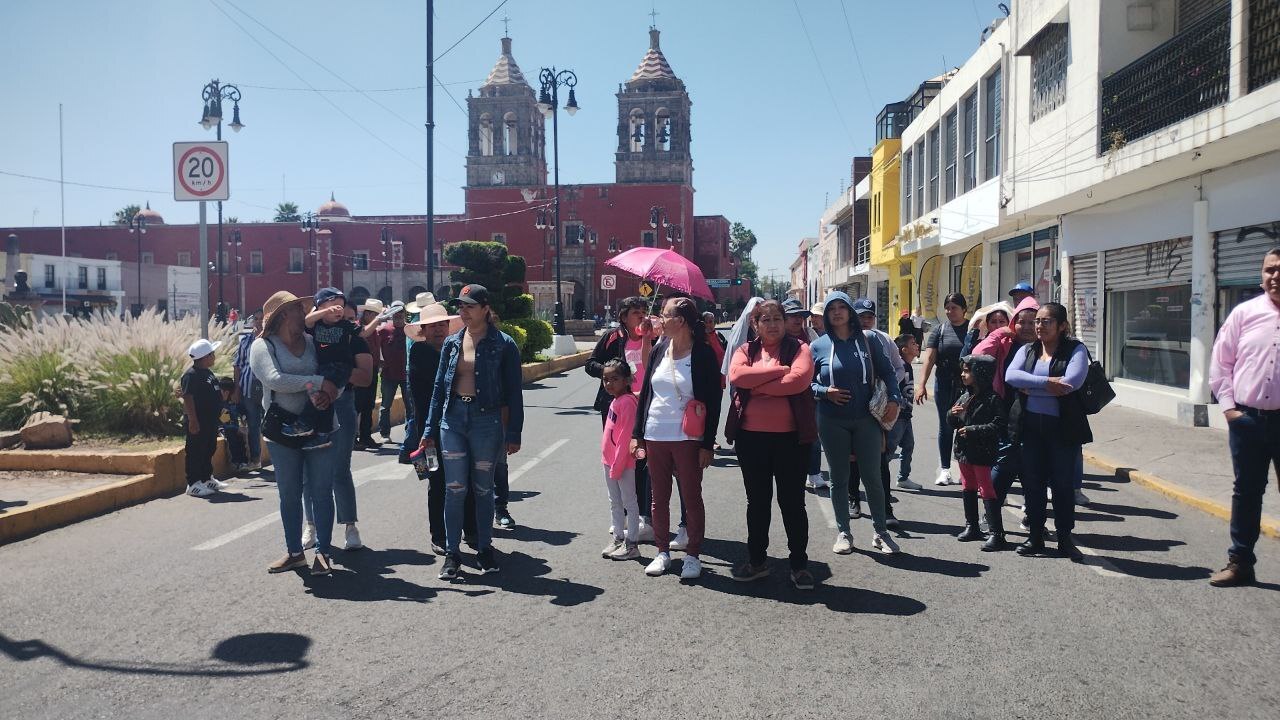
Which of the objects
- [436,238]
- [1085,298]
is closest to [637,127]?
[436,238]

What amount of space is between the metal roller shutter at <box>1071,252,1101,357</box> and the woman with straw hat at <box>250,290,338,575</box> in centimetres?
1488

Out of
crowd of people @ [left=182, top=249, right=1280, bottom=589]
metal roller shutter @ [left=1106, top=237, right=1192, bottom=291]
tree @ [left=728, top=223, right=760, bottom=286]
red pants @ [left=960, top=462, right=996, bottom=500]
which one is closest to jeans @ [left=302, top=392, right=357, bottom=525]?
crowd of people @ [left=182, top=249, right=1280, bottom=589]

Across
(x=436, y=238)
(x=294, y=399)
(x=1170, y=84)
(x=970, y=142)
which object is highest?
(x=436, y=238)

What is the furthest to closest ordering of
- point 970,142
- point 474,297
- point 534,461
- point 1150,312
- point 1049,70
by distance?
point 970,142
point 1049,70
point 1150,312
point 534,461
point 474,297

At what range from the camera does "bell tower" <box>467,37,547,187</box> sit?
7738cm

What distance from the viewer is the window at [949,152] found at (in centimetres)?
2465

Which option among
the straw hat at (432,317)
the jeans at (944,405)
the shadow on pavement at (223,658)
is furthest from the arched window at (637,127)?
the shadow on pavement at (223,658)

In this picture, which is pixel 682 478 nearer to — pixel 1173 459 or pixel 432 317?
pixel 432 317

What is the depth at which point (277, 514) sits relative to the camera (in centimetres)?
770

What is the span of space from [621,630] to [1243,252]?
1136cm

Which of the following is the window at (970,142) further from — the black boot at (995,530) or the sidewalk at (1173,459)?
the black boot at (995,530)

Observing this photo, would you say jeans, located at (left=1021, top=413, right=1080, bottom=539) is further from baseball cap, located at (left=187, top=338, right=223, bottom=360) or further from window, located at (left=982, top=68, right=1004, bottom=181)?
window, located at (left=982, top=68, right=1004, bottom=181)

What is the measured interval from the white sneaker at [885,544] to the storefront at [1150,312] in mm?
9953

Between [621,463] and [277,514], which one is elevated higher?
[621,463]
